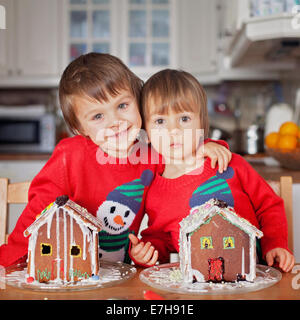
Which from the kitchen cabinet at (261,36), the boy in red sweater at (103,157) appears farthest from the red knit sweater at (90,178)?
the kitchen cabinet at (261,36)

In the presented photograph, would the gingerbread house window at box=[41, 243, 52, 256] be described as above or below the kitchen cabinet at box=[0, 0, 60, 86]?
below

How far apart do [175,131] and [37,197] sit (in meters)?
0.32

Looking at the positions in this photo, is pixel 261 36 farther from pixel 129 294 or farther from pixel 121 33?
pixel 129 294

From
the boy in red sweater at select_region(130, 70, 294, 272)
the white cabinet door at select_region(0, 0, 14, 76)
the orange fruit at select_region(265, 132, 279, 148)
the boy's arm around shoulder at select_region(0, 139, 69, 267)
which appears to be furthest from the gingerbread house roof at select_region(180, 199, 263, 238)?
the white cabinet door at select_region(0, 0, 14, 76)

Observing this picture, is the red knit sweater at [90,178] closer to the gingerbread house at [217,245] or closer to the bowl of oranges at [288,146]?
the gingerbread house at [217,245]

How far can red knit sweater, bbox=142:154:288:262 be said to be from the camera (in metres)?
1.02

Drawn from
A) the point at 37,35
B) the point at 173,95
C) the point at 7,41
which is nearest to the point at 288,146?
the point at 173,95

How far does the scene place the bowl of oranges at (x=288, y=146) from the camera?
181cm

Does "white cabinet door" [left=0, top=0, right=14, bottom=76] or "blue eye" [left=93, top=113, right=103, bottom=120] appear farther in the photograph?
"white cabinet door" [left=0, top=0, right=14, bottom=76]

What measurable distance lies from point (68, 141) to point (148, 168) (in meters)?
0.20

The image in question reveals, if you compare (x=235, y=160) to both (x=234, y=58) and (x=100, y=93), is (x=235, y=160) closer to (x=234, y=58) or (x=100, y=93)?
(x=100, y=93)

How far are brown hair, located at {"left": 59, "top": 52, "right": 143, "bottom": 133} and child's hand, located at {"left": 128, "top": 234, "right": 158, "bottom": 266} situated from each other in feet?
1.02

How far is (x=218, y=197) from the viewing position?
1.02 meters

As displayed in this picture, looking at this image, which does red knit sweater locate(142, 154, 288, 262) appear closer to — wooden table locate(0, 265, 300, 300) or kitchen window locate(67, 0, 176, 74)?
wooden table locate(0, 265, 300, 300)
